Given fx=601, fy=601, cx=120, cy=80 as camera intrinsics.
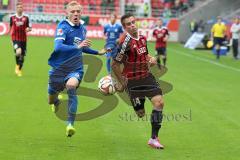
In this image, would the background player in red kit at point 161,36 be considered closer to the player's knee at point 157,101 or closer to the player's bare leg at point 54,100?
the player's bare leg at point 54,100

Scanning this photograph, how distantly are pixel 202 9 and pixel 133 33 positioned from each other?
40830 mm

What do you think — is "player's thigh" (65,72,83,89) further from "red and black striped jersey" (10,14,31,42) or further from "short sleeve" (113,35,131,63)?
"red and black striped jersey" (10,14,31,42)

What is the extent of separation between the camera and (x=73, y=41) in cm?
1010

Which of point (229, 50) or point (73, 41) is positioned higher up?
point (73, 41)

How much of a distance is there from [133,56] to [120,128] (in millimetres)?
2173

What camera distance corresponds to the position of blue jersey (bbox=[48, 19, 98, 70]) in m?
9.91

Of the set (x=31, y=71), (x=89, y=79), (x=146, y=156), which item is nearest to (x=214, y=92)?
(x=89, y=79)

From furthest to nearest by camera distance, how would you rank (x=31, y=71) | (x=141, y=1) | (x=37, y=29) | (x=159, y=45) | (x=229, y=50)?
(x=141, y=1) → (x=37, y=29) → (x=229, y=50) → (x=159, y=45) → (x=31, y=71)

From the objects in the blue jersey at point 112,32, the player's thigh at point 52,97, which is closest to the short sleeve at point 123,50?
the player's thigh at point 52,97

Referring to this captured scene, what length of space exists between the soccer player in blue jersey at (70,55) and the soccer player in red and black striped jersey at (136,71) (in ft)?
Result: 1.48

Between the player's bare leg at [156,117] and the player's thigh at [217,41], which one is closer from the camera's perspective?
the player's bare leg at [156,117]

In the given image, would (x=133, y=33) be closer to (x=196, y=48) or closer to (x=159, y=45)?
(x=159, y=45)

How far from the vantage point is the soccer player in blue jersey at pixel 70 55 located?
32.3 ft

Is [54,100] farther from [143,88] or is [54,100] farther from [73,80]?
[143,88]
